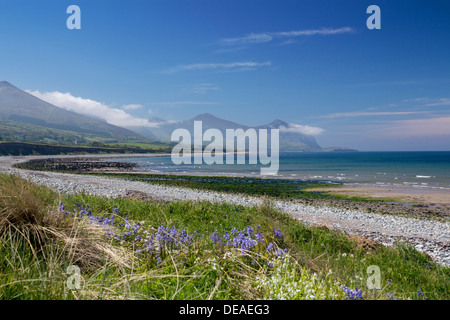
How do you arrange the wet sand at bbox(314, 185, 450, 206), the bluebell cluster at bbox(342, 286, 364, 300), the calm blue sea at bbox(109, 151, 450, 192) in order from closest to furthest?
the bluebell cluster at bbox(342, 286, 364, 300) < the wet sand at bbox(314, 185, 450, 206) < the calm blue sea at bbox(109, 151, 450, 192)

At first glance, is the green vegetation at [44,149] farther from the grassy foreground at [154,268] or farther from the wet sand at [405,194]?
the grassy foreground at [154,268]

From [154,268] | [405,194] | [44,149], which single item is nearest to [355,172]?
[405,194]

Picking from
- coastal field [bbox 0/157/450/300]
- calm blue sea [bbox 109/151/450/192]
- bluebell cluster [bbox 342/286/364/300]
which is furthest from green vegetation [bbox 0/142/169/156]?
bluebell cluster [bbox 342/286/364/300]

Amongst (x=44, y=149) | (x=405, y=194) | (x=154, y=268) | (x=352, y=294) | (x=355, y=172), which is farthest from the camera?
(x=44, y=149)

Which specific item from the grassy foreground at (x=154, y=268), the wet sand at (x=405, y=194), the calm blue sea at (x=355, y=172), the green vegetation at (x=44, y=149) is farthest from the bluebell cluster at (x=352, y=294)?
the green vegetation at (x=44, y=149)

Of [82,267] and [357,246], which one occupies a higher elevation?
[82,267]

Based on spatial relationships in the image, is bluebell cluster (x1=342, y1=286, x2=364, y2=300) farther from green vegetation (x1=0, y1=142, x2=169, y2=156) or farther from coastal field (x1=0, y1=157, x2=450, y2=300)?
green vegetation (x1=0, y1=142, x2=169, y2=156)

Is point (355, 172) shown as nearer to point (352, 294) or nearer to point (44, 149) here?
point (352, 294)

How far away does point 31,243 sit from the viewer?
415 cm
